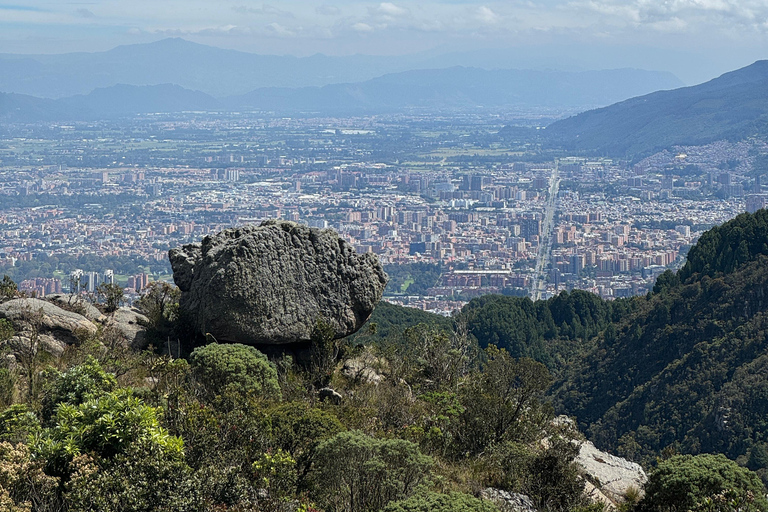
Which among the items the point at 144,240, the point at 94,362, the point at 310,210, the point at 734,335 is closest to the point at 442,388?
the point at 94,362

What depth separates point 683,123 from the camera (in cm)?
17925

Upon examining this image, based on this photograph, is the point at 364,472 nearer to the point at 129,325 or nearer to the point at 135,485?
the point at 135,485

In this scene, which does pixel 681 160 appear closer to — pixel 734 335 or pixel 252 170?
pixel 252 170

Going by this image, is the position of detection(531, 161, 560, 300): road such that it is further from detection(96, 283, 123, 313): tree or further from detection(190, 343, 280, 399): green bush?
detection(190, 343, 280, 399): green bush

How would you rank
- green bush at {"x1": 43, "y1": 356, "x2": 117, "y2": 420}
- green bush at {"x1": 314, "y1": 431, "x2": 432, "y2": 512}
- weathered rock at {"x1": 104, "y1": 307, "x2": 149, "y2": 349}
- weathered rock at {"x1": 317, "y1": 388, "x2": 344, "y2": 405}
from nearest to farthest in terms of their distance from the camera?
1. green bush at {"x1": 314, "y1": 431, "x2": 432, "y2": 512}
2. green bush at {"x1": 43, "y1": 356, "x2": 117, "y2": 420}
3. weathered rock at {"x1": 317, "y1": 388, "x2": 344, "y2": 405}
4. weathered rock at {"x1": 104, "y1": 307, "x2": 149, "y2": 349}

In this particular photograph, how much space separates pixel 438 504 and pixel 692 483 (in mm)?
2720

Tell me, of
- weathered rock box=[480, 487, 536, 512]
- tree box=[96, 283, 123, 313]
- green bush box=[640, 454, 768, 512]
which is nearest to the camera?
green bush box=[640, 454, 768, 512]

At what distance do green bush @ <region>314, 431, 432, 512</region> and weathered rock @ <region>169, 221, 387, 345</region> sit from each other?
377 cm

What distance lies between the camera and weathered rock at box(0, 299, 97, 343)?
1047 cm

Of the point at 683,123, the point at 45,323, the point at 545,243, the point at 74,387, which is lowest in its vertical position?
the point at 545,243

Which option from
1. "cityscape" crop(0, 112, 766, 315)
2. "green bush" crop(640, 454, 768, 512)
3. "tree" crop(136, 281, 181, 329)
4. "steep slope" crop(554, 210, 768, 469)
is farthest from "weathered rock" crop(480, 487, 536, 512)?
"cityscape" crop(0, 112, 766, 315)

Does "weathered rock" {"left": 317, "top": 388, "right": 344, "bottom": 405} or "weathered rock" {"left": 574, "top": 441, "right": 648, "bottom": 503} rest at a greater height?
"weathered rock" {"left": 317, "top": 388, "right": 344, "bottom": 405}

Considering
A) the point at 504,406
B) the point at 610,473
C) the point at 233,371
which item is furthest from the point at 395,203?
the point at 233,371

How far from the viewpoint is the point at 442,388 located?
1081 cm
